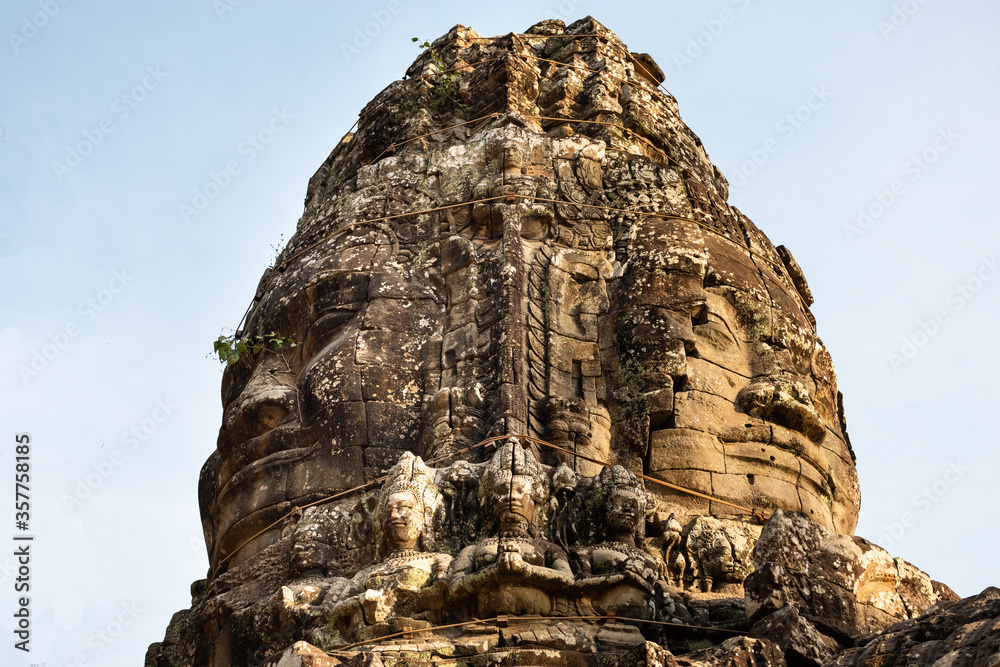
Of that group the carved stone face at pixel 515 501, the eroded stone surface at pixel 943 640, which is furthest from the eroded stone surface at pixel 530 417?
the eroded stone surface at pixel 943 640

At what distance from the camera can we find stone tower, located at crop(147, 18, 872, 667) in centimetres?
1049

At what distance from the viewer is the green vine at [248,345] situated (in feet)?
45.1

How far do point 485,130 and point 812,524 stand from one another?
638cm

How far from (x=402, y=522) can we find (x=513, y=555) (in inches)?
45.6

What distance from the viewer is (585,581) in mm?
10180

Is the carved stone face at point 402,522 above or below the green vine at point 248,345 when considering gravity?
below

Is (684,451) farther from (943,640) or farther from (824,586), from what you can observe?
(943,640)

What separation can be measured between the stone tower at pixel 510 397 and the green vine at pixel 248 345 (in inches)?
4.2

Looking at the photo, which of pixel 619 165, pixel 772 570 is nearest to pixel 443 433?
pixel 772 570

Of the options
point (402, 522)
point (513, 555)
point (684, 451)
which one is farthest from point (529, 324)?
point (513, 555)

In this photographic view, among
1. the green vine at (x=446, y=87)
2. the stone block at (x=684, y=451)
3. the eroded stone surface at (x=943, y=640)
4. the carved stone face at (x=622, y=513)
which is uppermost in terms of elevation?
the green vine at (x=446, y=87)

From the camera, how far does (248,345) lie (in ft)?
45.8

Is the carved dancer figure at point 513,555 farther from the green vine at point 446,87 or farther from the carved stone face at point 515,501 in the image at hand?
the green vine at point 446,87

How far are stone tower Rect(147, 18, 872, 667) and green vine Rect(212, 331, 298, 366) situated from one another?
108 millimetres
